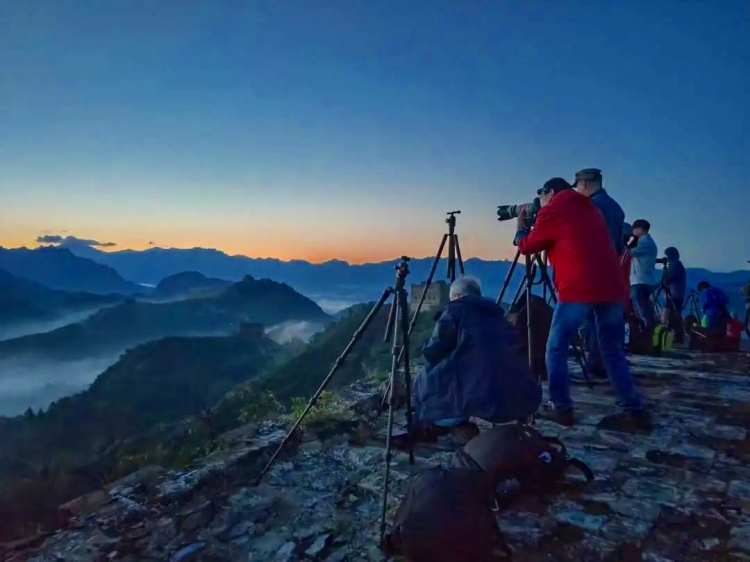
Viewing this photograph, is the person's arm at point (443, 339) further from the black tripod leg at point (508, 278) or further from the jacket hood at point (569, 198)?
the black tripod leg at point (508, 278)

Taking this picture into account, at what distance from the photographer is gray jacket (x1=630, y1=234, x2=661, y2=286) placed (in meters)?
7.69

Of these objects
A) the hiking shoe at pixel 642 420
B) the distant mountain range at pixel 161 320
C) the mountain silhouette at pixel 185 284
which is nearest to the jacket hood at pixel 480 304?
the hiking shoe at pixel 642 420

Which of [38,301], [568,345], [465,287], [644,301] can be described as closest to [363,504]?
[465,287]

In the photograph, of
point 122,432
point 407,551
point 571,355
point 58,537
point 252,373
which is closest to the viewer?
point 407,551

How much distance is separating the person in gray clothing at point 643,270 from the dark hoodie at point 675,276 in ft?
5.39

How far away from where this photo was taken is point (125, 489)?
334 cm

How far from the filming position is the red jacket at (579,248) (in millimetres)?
4102

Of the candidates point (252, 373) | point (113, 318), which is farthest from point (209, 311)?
point (252, 373)

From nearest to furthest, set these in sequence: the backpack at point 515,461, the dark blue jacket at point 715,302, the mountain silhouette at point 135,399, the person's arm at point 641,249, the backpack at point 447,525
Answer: the backpack at point 447,525 → the backpack at point 515,461 → the person's arm at point 641,249 → the dark blue jacket at point 715,302 → the mountain silhouette at point 135,399

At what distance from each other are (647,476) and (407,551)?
1.96 m

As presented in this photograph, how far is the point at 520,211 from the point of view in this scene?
16.1ft

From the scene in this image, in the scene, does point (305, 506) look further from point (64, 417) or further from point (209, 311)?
point (209, 311)

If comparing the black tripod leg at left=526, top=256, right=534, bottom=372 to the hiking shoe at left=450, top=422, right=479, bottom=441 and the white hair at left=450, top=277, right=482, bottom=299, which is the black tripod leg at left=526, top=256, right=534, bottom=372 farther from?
the white hair at left=450, top=277, right=482, bottom=299

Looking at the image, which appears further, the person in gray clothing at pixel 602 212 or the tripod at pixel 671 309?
the tripod at pixel 671 309
